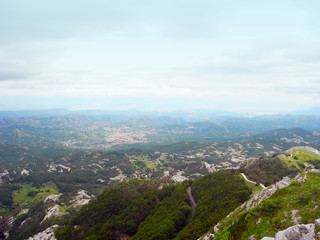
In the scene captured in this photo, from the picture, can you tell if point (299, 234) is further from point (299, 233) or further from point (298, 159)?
point (298, 159)

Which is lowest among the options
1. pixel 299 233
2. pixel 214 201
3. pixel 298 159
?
pixel 214 201

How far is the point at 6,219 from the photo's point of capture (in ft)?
455

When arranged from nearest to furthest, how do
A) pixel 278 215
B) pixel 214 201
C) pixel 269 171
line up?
pixel 278 215 < pixel 214 201 < pixel 269 171

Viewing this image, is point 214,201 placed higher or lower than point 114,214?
higher

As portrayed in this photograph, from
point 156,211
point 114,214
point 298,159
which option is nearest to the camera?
point 156,211

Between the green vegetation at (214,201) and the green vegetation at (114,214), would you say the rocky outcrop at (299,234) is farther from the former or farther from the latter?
the green vegetation at (114,214)

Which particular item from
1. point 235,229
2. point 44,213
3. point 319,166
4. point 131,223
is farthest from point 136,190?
point 319,166

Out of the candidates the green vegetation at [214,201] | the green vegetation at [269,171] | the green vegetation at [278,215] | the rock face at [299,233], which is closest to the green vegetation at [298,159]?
the green vegetation at [269,171]

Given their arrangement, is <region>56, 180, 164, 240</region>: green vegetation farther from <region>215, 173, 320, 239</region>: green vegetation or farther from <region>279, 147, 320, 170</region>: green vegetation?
<region>279, 147, 320, 170</region>: green vegetation

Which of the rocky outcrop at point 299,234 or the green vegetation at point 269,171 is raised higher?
the rocky outcrop at point 299,234

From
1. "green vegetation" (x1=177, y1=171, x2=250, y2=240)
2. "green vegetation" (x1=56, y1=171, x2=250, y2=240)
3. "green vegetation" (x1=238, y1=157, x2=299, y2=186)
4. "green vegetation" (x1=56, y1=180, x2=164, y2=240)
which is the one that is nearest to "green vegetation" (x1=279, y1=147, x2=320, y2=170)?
"green vegetation" (x1=238, y1=157, x2=299, y2=186)

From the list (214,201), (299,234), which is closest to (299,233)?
(299,234)

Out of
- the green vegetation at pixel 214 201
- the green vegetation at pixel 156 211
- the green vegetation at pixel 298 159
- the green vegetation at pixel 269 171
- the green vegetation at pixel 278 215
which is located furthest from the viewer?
the green vegetation at pixel 298 159

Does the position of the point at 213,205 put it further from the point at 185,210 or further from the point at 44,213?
the point at 44,213
